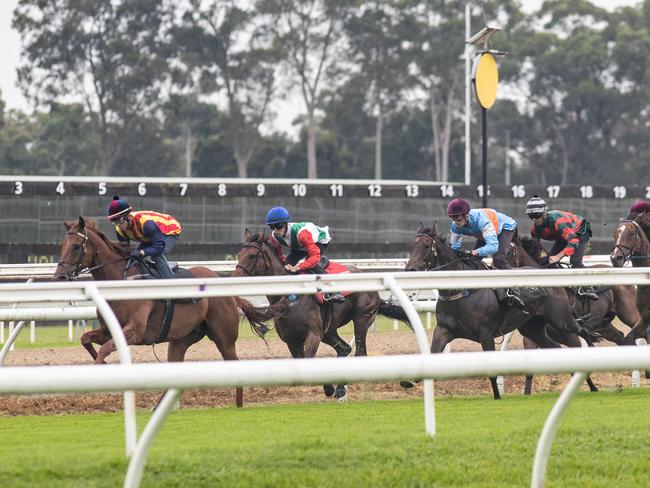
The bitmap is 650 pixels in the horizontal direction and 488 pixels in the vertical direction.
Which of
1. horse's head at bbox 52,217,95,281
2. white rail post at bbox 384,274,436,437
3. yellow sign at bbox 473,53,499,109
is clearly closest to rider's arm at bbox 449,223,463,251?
horse's head at bbox 52,217,95,281

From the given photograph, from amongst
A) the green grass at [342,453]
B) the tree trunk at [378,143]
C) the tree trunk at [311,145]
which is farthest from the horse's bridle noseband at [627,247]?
the tree trunk at [378,143]

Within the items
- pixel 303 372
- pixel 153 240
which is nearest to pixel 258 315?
pixel 153 240

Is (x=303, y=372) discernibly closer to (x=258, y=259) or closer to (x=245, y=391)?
(x=258, y=259)

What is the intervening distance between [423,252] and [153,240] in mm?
1936

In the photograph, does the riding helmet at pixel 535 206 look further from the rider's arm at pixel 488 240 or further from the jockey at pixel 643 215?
the jockey at pixel 643 215

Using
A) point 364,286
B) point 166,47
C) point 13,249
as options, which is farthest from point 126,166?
point 364,286

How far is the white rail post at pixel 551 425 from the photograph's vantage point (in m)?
3.53

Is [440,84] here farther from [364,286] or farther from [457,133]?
[364,286]

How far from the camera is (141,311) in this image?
8047 millimetres

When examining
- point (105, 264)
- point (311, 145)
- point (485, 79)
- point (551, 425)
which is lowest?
point (551, 425)

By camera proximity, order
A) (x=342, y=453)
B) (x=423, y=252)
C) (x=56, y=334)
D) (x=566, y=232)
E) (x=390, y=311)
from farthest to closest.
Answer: (x=56, y=334), (x=390, y=311), (x=566, y=232), (x=423, y=252), (x=342, y=453)

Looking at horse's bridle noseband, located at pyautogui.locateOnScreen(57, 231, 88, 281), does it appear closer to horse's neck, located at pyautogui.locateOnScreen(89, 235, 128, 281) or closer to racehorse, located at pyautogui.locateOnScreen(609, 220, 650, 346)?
horse's neck, located at pyautogui.locateOnScreen(89, 235, 128, 281)

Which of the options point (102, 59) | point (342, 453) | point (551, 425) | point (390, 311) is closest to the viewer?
point (551, 425)

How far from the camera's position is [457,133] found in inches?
1743
